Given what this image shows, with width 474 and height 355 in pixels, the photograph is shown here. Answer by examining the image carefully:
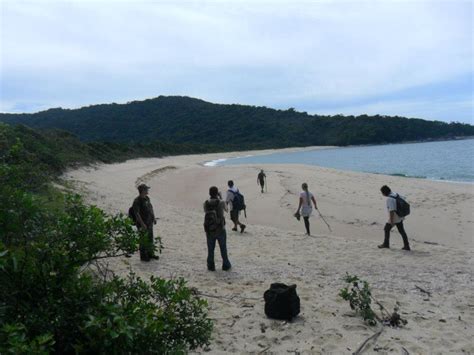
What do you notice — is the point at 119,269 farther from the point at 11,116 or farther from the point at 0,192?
the point at 11,116

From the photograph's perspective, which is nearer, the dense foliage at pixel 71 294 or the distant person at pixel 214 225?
the dense foliage at pixel 71 294

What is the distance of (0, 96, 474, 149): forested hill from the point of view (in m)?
126

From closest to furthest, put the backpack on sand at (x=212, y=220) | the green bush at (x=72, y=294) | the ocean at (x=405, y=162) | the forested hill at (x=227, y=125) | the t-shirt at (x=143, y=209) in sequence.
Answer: the green bush at (x=72, y=294)
the backpack on sand at (x=212, y=220)
the t-shirt at (x=143, y=209)
the ocean at (x=405, y=162)
the forested hill at (x=227, y=125)

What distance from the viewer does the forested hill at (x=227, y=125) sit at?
126 meters

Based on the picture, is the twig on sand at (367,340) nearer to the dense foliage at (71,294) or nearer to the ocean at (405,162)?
the dense foliage at (71,294)

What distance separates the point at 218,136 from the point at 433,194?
4365 inches

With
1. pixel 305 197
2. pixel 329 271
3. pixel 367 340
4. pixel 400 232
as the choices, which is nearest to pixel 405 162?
pixel 305 197

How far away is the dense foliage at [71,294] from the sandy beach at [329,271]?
173 centimetres

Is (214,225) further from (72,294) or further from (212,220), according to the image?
(72,294)

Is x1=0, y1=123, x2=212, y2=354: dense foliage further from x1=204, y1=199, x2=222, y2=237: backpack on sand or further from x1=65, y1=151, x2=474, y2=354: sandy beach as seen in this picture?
x1=204, y1=199, x2=222, y2=237: backpack on sand

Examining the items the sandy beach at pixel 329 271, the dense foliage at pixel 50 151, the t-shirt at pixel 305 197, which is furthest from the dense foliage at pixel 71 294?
the t-shirt at pixel 305 197

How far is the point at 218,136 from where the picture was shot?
12850cm

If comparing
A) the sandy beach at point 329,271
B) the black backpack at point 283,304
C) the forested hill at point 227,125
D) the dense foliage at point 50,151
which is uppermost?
the forested hill at point 227,125

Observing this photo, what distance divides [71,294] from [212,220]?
474 centimetres
